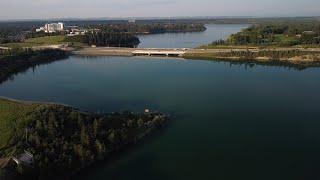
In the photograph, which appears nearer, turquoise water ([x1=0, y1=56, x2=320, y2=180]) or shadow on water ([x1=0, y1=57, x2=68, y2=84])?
turquoise water ([x1=0, y1=56, x2=320, y2=180])

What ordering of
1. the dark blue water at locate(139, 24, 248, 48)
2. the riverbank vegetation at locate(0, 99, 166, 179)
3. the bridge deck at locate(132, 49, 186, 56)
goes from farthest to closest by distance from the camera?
1. the dark blue water at locate(139, 24, 248, 48)
2. the bridge deck at locate(132, 49, 186, 56)
3. the riverbank vegetation at locate(0, 99, 166, 179)

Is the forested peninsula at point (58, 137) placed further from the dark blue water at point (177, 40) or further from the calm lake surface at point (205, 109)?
the dark blue water at point (177, 40)

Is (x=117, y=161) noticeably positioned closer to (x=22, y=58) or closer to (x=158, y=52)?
(x=22, y=58)

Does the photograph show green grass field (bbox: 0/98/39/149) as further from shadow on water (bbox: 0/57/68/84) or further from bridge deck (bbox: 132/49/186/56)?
bridge deck (bbox: 132/49/186/56)

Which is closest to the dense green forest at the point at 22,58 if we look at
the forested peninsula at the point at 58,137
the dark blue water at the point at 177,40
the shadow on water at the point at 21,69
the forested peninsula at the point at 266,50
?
the shadow on water at the point at 21,69

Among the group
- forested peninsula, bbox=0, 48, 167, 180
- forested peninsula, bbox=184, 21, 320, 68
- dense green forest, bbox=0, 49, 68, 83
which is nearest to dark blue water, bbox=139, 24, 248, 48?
forested peninsula, bbox=184, 21, 320, 68

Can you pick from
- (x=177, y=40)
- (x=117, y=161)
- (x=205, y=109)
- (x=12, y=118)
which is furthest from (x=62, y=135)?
(x=177, y=40)
